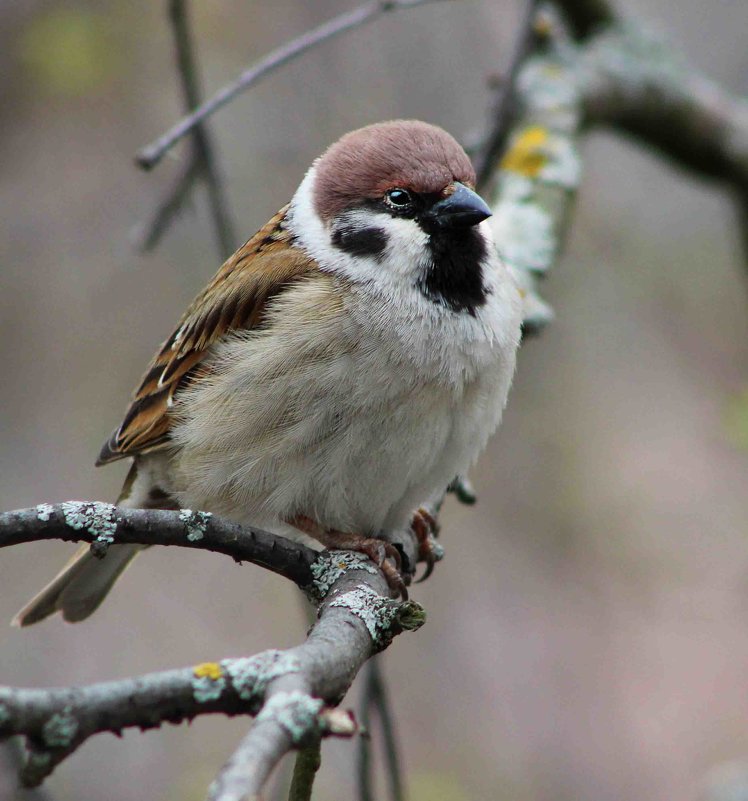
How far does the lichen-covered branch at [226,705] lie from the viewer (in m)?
1.23

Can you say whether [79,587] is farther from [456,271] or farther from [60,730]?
[60,730]

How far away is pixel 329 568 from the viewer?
224 cm

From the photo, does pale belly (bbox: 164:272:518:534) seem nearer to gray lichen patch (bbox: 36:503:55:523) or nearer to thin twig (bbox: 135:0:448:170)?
thin twig (bbox: 135:0:448:170)

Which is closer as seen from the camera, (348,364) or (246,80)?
(348,364)

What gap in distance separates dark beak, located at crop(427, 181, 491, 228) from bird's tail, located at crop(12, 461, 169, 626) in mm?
1298

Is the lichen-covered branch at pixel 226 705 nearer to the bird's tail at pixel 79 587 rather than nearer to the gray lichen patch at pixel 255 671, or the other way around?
the gray lichen patch at pixel 255 671

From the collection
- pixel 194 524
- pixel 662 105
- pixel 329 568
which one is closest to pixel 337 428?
pixel 329 568

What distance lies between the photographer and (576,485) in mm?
5523

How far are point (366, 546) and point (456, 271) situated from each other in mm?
796

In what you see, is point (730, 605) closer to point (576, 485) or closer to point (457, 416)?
point (576, 485)

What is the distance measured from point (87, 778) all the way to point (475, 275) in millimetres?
3250

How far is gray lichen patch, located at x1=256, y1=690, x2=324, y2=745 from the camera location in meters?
1.28

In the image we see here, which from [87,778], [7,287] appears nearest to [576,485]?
[87,778]

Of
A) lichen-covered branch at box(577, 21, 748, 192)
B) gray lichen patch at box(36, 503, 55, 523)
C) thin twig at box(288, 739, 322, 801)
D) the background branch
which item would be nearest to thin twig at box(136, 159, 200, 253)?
the background branch
